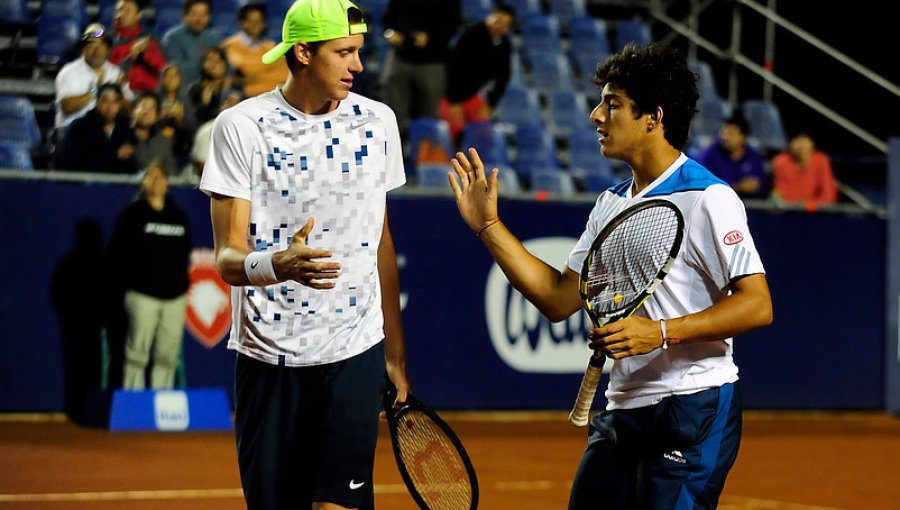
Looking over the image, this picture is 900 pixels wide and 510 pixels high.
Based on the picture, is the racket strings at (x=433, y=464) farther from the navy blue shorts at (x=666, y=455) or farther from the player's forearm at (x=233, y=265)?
the player's forearm at (x=233, y=265)

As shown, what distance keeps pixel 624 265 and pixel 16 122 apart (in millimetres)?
8895

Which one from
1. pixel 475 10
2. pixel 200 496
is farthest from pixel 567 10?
pixel 200 496

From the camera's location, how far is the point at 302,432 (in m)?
4.54

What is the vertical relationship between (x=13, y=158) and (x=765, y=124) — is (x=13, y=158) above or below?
below

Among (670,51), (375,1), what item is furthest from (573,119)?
(670,51)

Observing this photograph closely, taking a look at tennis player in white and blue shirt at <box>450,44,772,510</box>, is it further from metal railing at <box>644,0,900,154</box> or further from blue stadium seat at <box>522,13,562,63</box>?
blue stadium seat at <box>522,13,562,63</box>

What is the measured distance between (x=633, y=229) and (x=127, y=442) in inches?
274

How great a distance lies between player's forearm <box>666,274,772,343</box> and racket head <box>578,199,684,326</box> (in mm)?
137

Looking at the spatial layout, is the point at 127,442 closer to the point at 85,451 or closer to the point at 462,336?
the point at 85,451

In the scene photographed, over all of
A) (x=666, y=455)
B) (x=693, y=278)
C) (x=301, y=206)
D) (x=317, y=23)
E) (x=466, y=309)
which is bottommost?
(x=466, y=309)

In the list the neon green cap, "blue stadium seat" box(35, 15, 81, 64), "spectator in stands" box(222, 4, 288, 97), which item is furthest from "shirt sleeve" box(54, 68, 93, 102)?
the neon green cap

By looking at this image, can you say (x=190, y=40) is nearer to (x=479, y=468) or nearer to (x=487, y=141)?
(x=487, y=141)

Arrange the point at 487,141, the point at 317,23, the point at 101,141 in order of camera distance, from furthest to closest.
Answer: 1. the point at 487,141
2. the point at 101,141
3. the point at 317,23

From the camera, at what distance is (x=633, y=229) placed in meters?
4.23
